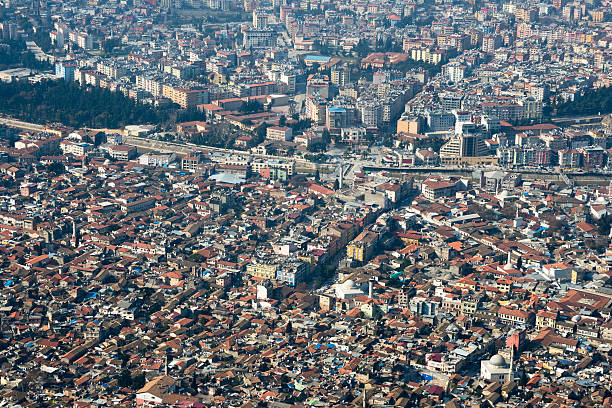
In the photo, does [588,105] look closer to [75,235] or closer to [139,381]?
[75,235]

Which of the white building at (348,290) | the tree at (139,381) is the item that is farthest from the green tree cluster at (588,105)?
the tree at (139,381)

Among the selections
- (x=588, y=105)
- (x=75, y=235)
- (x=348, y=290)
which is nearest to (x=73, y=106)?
(x=75, y=235)

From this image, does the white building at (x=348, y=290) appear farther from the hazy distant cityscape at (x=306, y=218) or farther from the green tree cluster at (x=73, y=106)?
the green tree cluster at (x=73, y=106)

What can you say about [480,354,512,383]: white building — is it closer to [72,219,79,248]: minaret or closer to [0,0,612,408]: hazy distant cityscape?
[0,0,612,408]: hazy distant cityscape

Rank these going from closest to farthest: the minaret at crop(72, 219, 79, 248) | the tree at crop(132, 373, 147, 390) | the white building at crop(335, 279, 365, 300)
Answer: the tree at crop(132, 373, 147, 390)
the white building at crop(335, 279, 365, 300)
the minaret at crop(72, 219, 79, 248)

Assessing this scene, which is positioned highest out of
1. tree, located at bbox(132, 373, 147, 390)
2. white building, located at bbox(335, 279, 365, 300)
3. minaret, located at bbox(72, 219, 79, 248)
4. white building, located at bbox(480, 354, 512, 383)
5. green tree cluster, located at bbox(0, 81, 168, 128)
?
green tree cluster, located at bbox(0, 81, 168, 128)

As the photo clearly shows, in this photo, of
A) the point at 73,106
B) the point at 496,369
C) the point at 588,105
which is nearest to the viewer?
the point at 496,369

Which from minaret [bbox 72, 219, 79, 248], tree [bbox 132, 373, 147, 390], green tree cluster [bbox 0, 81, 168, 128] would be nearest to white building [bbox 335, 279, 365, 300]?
tree [bbox 132, 373, 147, 390]

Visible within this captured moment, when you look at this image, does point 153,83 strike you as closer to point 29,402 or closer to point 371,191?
point 371,191

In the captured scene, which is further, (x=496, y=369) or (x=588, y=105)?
(x=588, y=105)

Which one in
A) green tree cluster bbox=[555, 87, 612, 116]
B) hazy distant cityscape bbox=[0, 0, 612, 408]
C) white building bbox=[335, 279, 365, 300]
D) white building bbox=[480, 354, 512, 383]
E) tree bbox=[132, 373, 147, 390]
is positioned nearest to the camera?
tree bbox=[132, 373, 147, 390]

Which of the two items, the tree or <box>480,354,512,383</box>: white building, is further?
<box>480,354,512,383</box>: white building
